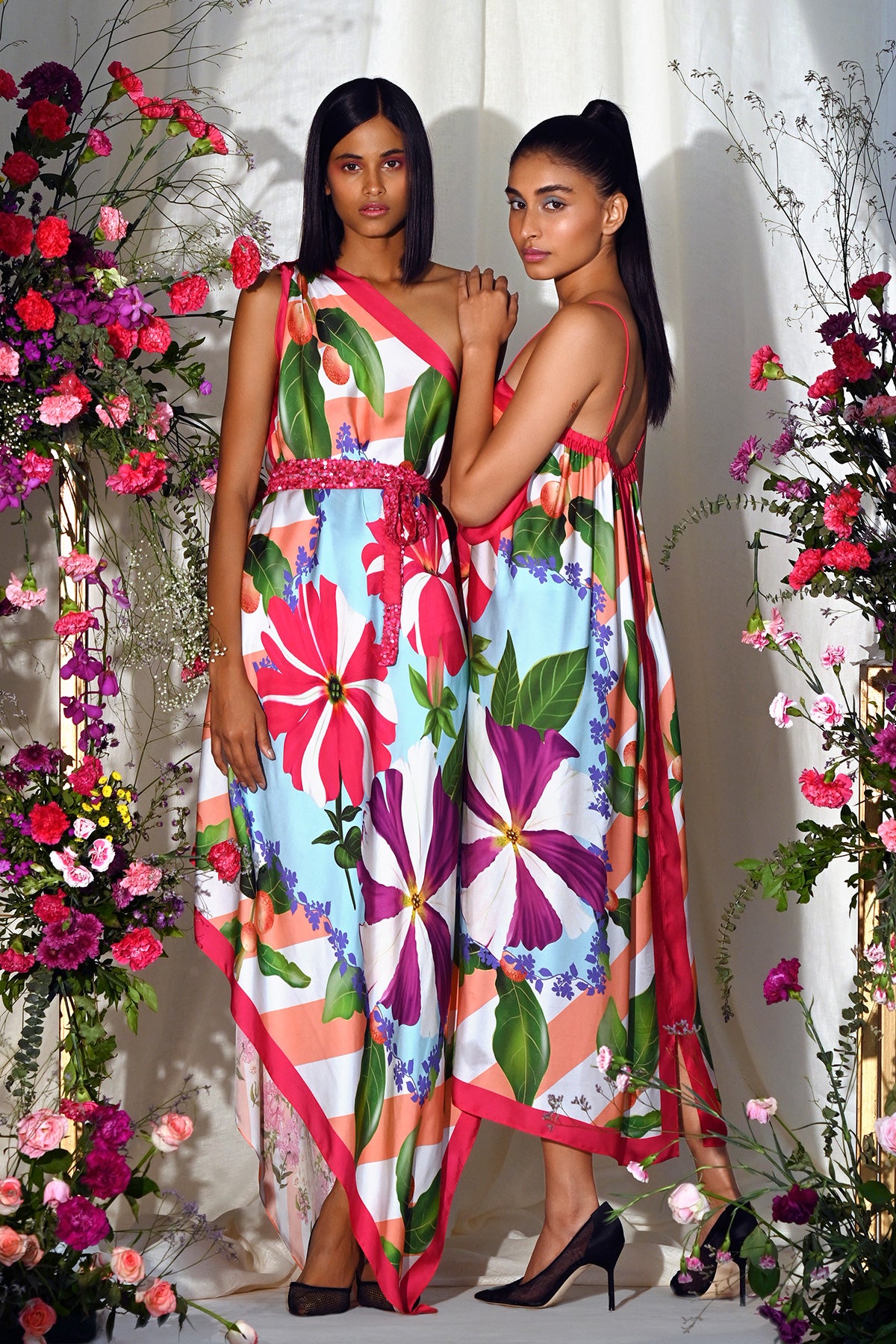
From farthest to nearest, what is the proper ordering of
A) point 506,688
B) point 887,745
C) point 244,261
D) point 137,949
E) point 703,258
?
point 703,258
point 506,688
point 244,261
point 137,949
point 887,745

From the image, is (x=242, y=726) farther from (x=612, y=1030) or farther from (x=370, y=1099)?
(x=612, y=1030)

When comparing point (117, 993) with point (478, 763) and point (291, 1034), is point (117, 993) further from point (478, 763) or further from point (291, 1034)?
point (478, 763)

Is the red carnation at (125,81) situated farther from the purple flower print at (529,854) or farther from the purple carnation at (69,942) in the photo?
the purple carnation at (69,942)

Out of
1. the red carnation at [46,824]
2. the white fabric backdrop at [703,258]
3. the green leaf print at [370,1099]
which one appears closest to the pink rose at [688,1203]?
the green leaf print at [370,1099]

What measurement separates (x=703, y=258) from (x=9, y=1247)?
2210mm

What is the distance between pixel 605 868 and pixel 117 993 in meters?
0.73

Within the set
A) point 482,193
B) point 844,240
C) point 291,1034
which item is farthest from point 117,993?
point 482,193

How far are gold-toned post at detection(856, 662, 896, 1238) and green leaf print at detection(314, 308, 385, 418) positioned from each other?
0.84 meters

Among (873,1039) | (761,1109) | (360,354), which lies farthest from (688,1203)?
(360,354)

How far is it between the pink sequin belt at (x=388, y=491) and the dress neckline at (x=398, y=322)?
162 millimetres

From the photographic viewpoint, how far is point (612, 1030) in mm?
2264

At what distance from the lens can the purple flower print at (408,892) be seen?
2.22 m

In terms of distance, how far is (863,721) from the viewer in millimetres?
2215

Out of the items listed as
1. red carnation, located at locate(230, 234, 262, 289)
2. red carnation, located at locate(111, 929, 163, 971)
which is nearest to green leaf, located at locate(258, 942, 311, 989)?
red carnation, located at locate(111, 929, 163, 971)
